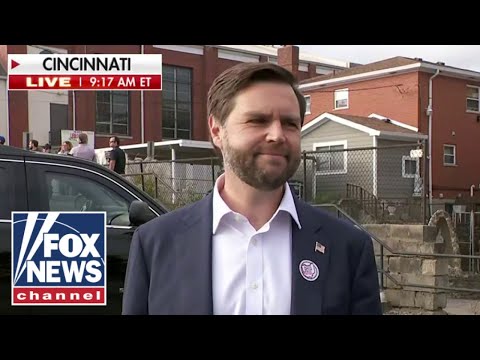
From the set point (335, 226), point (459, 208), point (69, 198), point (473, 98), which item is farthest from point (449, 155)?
point (335, 226)

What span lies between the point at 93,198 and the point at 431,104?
8.62m

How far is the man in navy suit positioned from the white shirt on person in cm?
471

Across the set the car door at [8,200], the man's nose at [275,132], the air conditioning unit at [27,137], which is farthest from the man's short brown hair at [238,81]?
the air conditioning unit at [27,137]

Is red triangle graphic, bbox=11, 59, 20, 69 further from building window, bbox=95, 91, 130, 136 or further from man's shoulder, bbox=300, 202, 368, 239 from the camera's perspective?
man's shoulder, bbox=300, 202, 368, 239

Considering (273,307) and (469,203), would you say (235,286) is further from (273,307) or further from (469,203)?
(469,203)

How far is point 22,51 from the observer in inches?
180

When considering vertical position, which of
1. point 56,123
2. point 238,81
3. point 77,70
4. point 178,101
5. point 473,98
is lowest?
point 238,81

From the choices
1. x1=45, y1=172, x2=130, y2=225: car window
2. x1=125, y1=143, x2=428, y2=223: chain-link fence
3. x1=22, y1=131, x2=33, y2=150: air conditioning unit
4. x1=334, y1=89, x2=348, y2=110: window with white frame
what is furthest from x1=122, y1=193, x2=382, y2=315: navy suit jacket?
x1=334, y1=89, x2=348, y2=110: window with white frame

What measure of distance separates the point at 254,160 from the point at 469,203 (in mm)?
9054

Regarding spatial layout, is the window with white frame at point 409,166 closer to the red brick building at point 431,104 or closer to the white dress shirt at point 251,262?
the red brick building at point 431,104

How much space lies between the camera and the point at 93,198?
4.10 m

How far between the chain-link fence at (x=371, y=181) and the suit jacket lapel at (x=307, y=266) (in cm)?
624

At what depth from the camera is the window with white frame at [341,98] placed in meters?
12.6

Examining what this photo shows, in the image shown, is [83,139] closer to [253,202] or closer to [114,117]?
[114,117]
